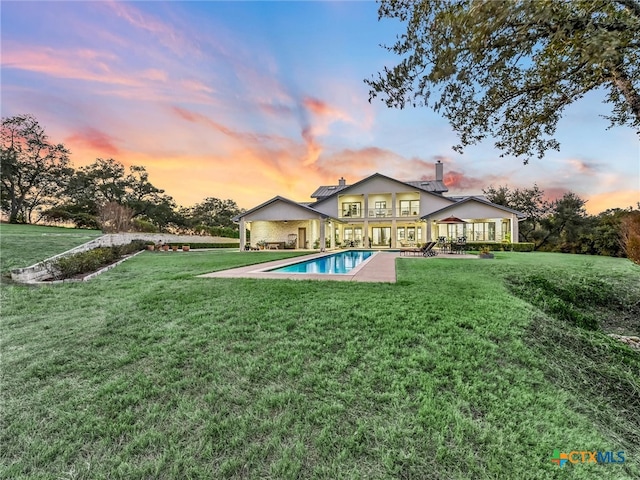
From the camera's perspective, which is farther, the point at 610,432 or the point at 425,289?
the point at 425,289

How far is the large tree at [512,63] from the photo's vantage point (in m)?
3.29

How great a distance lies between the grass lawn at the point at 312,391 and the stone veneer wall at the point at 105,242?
4.16 metres

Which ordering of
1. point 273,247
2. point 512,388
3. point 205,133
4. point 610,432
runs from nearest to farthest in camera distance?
point 610,432, point 512,388, point 205,133, point 273,247

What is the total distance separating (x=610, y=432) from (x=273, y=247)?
76.8 ft

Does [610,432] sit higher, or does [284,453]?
[284,453]

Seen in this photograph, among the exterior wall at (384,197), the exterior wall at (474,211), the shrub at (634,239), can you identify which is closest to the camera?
the shrub at (634,239)

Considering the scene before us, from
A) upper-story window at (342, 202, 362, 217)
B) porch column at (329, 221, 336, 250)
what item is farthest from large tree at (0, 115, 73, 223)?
upper-story window at (342, 202, 362, 217)

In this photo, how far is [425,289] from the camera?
6.54 meters

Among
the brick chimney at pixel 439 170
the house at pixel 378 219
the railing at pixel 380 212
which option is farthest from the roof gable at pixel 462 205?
the brick chimney at pixel 439 170

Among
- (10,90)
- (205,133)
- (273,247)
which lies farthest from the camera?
(273,247)

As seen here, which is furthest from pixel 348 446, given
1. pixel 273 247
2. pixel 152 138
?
pixel 273 247

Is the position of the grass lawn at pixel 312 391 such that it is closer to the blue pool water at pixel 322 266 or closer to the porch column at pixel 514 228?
the blue pool water at pixel 322 266

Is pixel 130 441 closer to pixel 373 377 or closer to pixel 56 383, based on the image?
pixel 56 383

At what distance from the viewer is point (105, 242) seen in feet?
56.7
